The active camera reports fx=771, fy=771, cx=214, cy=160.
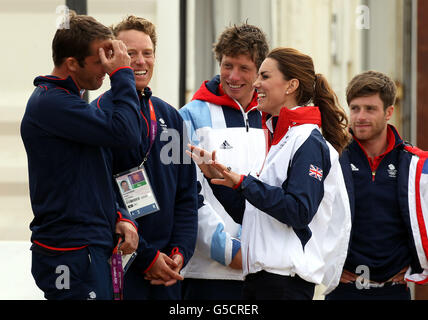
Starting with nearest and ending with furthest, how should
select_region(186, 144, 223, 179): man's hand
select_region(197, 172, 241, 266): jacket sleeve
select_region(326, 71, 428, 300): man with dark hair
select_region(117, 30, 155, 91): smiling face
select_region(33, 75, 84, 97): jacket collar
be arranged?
select_region(33, 75, 84, 97): jacket collar, select_region(186, 144, 223, 179): man's hand, select_region(117, 30, 155, 91): smiling face, select_region(197, 172, 241, 266): jacket sleeve, select_region(326, 71, 428, 300): man with dark hair

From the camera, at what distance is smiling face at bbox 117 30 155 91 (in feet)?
10.9

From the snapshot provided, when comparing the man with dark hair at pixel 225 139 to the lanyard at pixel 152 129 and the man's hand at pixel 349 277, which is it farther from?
the man's hand at pixel 349 277

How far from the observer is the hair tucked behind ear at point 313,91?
316cm

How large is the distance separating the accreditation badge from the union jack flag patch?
65cm

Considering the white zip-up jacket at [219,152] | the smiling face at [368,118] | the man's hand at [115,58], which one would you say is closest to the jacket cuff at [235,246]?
the white zip-up jacket at [219,152]

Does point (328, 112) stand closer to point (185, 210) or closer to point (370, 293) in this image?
point (185, 210)

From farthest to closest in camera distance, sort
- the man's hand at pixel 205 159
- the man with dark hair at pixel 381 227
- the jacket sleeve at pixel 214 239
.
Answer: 1. the man with dark hair at pixel 381 227
2. the jacket sleeve at pixel 214 239
3. the man's hand at pixel 205 159

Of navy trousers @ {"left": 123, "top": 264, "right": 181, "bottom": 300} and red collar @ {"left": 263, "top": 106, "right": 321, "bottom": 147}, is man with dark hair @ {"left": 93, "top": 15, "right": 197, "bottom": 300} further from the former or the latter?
red collar @ {"left": 263, "top": 106, "right": 321, "bottom": 147}

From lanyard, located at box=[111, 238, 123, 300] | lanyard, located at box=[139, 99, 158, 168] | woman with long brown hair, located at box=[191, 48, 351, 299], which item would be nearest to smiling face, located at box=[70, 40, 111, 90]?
lanyard, located at box=[139, 99, 158, 168]

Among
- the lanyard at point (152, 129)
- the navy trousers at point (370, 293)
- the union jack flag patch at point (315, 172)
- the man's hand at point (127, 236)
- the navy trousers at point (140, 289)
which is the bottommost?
the navy trousers at point (370, 293)

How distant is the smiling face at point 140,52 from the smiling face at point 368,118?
3.49ft

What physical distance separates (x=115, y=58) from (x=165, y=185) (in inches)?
22.6

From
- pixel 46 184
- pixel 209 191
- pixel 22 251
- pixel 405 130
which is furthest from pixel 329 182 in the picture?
pixel 405 130
